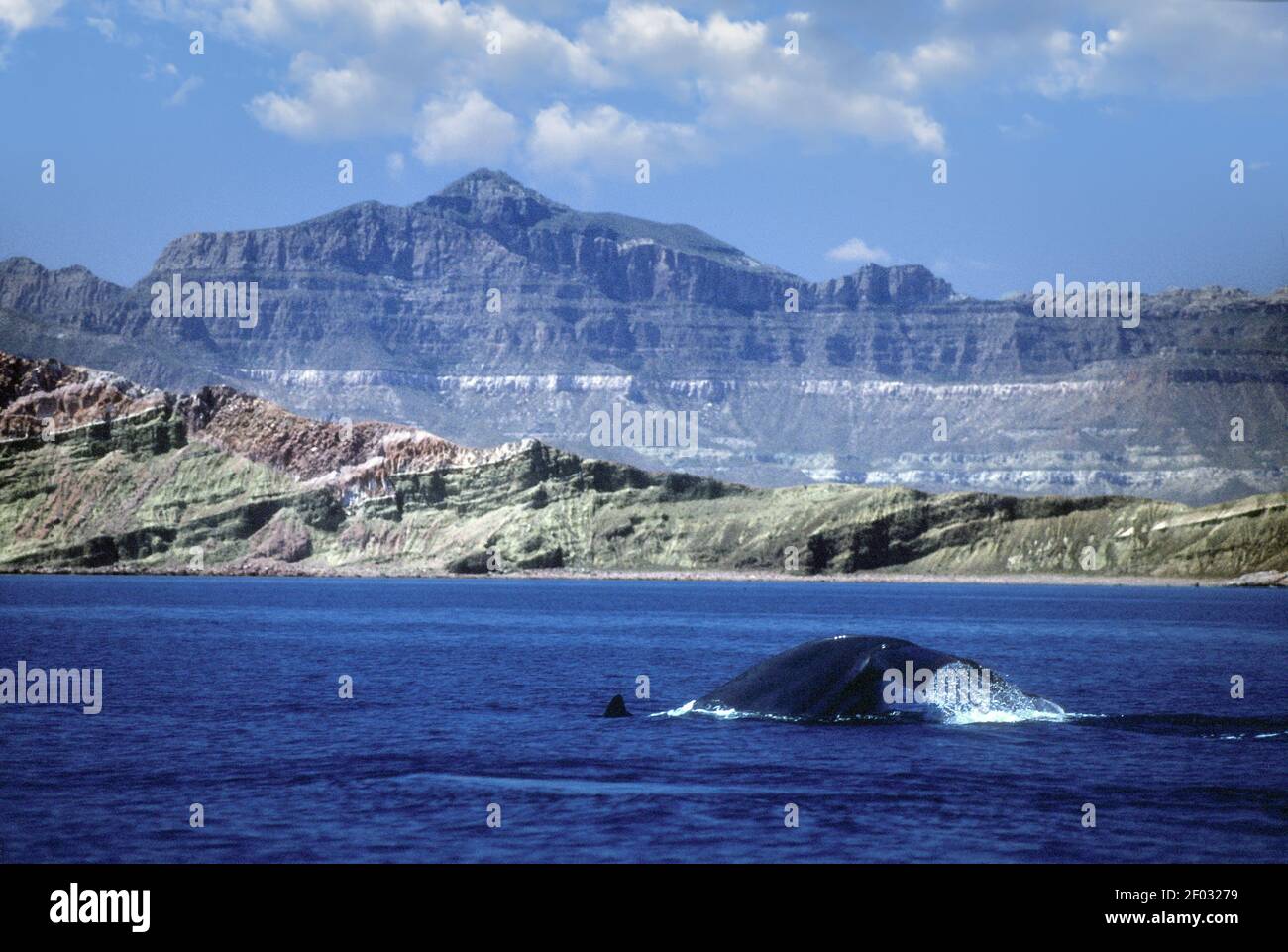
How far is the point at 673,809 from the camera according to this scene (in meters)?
38.6

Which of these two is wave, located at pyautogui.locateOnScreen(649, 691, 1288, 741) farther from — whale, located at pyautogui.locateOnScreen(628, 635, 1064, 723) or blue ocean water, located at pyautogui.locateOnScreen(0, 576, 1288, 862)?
blue ocean water, located at pyautogui.locateOnScreen(0, 576, 1288, 862)

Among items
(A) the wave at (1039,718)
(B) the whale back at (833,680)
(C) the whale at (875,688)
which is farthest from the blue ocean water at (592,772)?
(B) the whale back at (833,680)

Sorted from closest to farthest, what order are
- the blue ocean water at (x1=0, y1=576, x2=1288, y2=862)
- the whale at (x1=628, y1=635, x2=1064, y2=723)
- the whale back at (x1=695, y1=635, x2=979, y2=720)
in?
the blue ocean water at (x1=0, y1=576, x2=1288, y2=862)
the whale back at (x1=695, y1=635, x2=979, y2=720)
the whale at (x1=628, y1=635, x2=1064, y2=723)

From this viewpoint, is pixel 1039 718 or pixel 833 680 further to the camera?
pixel 1039 718

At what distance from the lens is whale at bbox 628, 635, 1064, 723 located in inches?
2160

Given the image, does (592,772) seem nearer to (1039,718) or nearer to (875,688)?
(875,688)

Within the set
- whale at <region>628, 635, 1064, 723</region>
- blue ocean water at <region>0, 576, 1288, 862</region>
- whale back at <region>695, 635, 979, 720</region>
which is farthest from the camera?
whale at <region>628, 635, 1064, 723</region>

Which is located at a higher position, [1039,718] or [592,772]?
[592,772]

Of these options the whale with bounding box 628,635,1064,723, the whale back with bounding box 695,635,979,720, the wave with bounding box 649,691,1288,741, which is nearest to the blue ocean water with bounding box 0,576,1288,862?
the wave with bounding box 649,691,1288,741

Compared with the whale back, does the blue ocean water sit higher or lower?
lower

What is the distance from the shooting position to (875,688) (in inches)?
2185

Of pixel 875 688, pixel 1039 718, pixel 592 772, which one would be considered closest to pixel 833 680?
pixel 875 688
